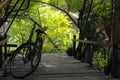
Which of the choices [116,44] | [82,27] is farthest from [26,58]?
[82,27]

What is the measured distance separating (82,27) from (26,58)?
4230 mm

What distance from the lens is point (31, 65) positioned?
725 centimetres

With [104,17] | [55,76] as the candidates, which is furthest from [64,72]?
[104,17]

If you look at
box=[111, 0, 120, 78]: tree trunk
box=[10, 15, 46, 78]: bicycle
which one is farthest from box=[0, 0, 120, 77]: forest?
box=[10, 15, 46, 78]: bicycle

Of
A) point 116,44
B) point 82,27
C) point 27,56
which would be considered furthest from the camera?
point 82,27

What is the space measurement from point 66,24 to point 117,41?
551 inches

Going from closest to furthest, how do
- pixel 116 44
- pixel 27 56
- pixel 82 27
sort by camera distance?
pixel 116 44 < pixel 27 56 < pixel 82 27

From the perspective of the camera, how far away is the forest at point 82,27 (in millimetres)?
7214

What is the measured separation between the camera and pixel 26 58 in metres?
7.61

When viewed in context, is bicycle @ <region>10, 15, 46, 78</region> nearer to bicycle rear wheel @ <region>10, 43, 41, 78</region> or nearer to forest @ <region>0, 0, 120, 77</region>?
bicycle rear wheel @ <region>10, 43, 41, 78</region>

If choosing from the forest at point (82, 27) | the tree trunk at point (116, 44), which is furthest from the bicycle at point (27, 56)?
the tree trunk at point (116, 44)

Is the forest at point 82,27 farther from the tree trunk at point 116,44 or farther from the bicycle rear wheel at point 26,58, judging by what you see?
the bicycle rear wheel at point 26,58

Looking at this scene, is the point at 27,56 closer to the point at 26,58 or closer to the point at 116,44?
the point at 26,58

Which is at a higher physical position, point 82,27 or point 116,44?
point 82,27
